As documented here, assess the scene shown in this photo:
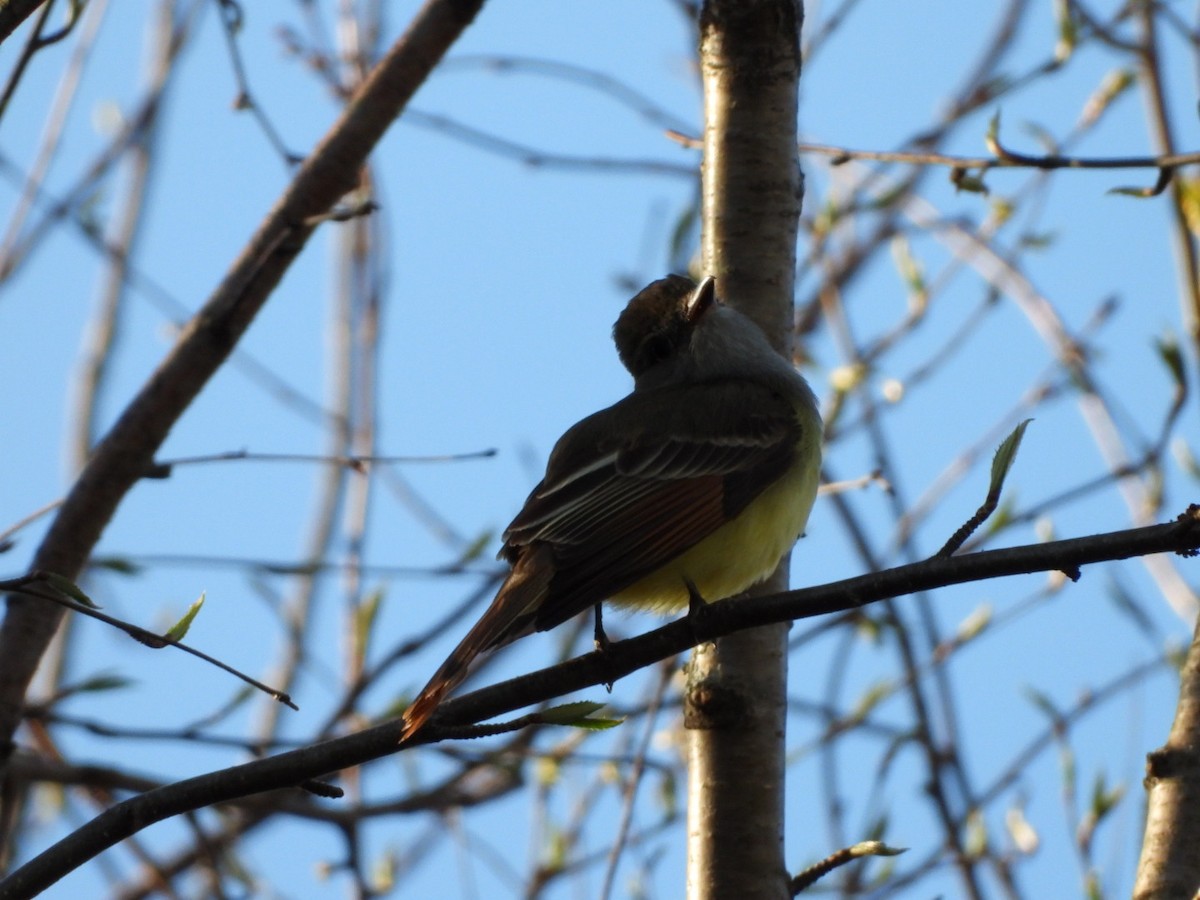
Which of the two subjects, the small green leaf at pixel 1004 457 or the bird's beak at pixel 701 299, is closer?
the small green leaf at pixel 1004 457

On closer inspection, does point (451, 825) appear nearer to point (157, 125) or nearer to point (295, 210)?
point (295, 210)

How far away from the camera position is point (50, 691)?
7.08 m

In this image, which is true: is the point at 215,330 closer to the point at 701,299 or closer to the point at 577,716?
the point at 701,299

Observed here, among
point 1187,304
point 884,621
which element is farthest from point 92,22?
point 1187,304

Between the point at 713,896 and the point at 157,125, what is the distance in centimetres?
538

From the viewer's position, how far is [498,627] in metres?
3.79

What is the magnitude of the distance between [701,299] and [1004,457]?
2005mm

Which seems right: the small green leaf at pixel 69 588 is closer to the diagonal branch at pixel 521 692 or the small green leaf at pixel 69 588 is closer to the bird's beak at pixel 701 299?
the diagonal branch at pixel 521 692

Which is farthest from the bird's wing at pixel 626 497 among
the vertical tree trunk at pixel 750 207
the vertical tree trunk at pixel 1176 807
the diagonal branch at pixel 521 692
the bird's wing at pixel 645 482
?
the vertical tree trunk at pixel 1176 807

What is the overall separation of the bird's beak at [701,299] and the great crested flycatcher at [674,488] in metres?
0.01

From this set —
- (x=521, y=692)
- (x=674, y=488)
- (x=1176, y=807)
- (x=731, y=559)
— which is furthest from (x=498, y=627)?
(x=1176, y=807)

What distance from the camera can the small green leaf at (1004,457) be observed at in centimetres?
312

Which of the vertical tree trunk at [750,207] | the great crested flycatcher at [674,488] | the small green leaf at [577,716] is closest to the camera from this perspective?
the small green leaf at [577,716]

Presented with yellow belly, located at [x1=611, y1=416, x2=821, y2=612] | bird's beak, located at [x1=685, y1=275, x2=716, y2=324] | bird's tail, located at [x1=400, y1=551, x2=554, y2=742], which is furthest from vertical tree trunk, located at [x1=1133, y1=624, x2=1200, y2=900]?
bird's beak, located at [x1=685, y1=275, x2=716, y2=324]
